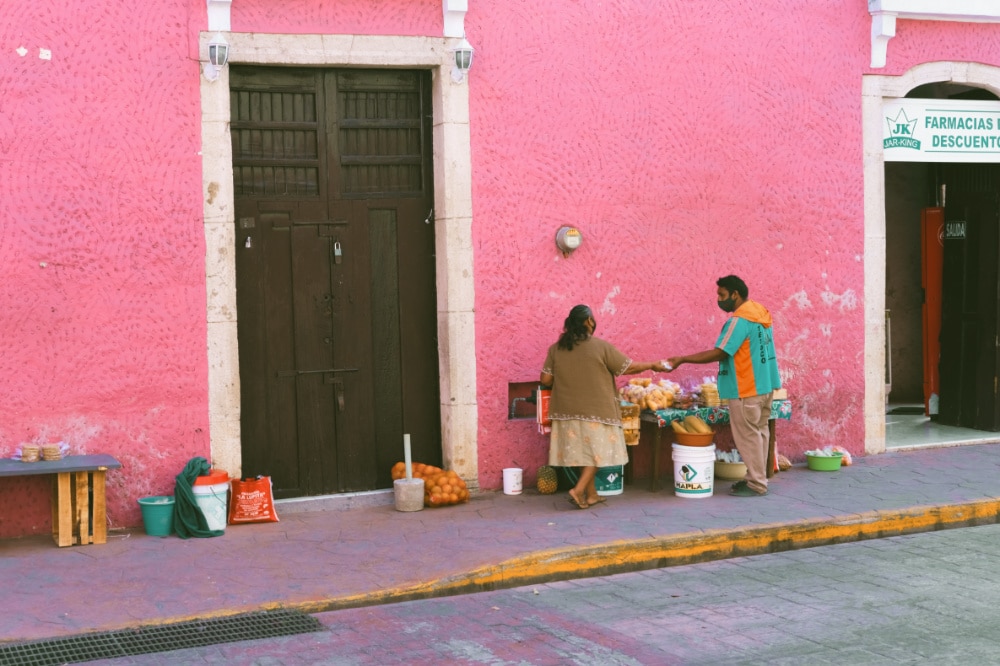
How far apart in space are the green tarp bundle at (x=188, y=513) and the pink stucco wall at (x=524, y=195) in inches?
12.1

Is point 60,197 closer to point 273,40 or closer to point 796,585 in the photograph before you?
point 273,40

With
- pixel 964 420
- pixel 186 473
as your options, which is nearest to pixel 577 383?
pixel 186 473

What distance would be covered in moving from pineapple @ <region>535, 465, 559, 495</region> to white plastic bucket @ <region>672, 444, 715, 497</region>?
1.00m

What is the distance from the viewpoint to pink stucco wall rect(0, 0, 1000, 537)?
28.3 ft

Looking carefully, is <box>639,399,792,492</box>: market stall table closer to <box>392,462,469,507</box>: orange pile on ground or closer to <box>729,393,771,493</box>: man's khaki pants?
<box>729,393,771,493</box>: man's khaki pants

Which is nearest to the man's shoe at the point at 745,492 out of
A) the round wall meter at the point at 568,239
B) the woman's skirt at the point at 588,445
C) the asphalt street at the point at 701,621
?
the woman's skirt at the point at 588,445

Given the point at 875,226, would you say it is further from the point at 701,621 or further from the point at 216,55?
the point at 216,55

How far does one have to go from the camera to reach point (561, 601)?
7.19 metres

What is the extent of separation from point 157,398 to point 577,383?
3.08 metres

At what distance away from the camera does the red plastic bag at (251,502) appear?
901 cm

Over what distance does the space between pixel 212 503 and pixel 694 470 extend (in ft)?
12.0

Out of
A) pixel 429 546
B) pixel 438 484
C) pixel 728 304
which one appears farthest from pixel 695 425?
pixel 429 546

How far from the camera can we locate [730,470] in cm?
1041

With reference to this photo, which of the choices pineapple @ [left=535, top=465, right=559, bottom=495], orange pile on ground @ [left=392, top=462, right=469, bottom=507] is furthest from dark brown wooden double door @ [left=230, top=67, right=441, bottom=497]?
pineapple @ [left=535, top=465, right=559, bottom=495]
